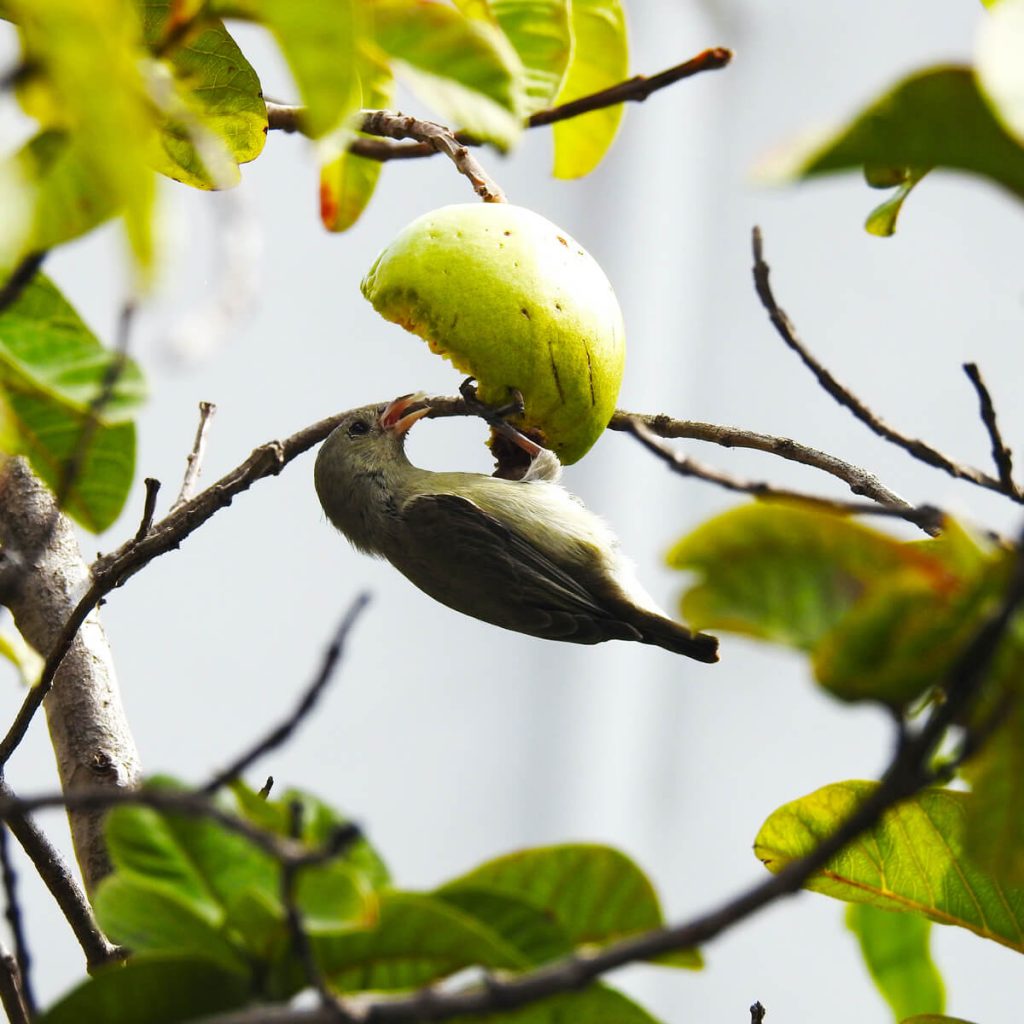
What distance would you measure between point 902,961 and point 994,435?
0.46m

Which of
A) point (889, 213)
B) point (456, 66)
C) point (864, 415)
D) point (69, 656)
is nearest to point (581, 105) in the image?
point (889, 213)

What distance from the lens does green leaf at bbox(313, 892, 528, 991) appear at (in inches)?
23.4

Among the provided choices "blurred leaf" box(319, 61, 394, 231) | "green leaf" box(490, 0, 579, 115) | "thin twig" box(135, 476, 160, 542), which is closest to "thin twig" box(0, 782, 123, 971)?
"thin twig" box(135, 476, 160, 542)

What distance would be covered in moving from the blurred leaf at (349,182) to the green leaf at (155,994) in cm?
89

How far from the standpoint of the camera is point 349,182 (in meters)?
1.39

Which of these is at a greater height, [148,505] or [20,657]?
[148,505]

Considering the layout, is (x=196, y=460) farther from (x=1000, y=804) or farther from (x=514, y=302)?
(x=1000, y=804)

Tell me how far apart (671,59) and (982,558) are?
5.50 metres

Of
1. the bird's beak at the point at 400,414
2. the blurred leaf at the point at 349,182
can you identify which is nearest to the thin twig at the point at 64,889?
the blurred leaf at the point at 349,182

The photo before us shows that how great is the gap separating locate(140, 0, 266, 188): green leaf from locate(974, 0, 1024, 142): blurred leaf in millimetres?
601

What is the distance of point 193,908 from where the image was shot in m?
0.63

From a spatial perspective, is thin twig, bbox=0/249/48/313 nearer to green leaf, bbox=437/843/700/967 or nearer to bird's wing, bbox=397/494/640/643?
green leaf, bbox=437/843/700/967

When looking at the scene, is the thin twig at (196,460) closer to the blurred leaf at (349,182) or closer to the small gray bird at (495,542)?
the blurred leaf at (349,182)

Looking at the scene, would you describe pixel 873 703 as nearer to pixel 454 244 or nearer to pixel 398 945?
pixel 398 945
